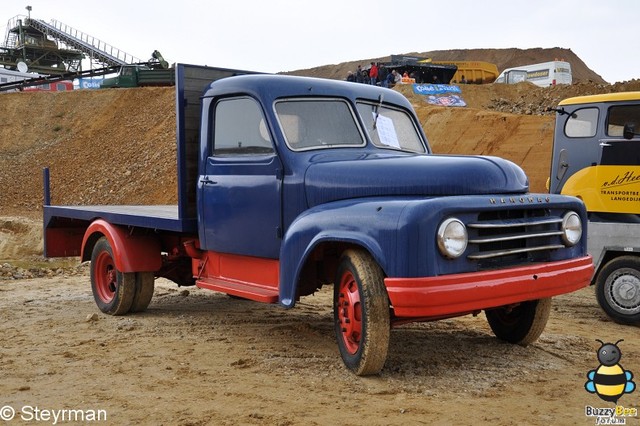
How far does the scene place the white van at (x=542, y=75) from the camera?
34062 millimetres

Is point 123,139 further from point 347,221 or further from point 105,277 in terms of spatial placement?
point 347,221

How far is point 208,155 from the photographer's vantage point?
5910mm

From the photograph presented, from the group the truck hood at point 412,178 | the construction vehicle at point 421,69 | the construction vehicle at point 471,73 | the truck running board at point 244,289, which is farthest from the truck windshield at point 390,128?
the construction vehicle at point 471,73

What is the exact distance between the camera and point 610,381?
4441 mm

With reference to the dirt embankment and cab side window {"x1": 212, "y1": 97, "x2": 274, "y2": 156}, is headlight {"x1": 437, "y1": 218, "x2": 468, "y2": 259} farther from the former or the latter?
the dirt embankment

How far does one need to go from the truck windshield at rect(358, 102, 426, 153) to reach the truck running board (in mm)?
1469

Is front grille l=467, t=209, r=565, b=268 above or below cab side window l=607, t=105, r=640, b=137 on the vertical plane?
below

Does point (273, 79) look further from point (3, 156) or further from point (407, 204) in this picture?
point (3, 156)

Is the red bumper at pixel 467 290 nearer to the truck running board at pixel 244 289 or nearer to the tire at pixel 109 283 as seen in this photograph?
the truck running board at pixel 244 289

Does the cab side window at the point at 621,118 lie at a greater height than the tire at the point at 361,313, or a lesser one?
greater

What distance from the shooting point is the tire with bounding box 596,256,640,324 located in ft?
22.0

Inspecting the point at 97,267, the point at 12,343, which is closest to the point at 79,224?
the point at 97,267

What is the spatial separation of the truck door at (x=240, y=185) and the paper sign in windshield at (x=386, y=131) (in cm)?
96

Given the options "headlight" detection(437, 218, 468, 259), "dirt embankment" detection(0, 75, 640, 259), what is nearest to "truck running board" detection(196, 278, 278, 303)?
"headlight" detection(437, 218, 468, 259)
